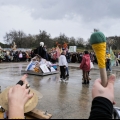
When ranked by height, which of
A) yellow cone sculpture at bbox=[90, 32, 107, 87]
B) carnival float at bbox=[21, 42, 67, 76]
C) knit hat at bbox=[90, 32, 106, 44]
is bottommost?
A: carnival float at bbox=[21, 42, 67, 76]

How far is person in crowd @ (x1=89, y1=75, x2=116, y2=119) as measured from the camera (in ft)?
3.51

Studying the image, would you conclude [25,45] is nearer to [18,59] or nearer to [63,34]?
[63,34]

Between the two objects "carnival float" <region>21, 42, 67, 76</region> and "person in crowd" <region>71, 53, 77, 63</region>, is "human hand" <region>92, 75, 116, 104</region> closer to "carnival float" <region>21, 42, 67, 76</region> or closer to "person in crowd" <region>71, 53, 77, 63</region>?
"carnival float" <region>21, 42, 67, 76</region>

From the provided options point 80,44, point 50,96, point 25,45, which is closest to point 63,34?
point 80,44

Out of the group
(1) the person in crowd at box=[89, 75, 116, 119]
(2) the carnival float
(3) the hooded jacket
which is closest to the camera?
(1) the person in crowd at box=[89, 75, 116, 119]

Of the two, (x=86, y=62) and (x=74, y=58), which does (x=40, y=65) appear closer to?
(x=86, y=62)

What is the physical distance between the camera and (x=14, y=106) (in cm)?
117

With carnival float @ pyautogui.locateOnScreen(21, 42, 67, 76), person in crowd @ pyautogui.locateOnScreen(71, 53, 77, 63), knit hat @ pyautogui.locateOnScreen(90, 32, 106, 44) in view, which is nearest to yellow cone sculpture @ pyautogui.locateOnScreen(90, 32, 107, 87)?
knit hat @ pyautogui.locateOnScreen(90, 32, 106, 44)

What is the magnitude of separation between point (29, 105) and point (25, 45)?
56102 mm

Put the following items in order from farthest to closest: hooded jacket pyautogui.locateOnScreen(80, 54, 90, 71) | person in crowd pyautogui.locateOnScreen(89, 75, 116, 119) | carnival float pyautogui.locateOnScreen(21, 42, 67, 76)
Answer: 1. carnival float pyautogui.locateOnScreen(21, 42, 67, 76)
2. hooded jacket pyautogui.locateOnScreen(80, 54, 90, 71)
3. person in crowd pyautogui.locateOnScreen(89, 75, 116, 119)

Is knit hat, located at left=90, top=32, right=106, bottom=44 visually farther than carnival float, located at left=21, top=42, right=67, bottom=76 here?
No

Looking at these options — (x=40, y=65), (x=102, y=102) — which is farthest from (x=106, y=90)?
(x=40, y=65)

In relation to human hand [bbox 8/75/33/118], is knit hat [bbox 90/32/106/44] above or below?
above

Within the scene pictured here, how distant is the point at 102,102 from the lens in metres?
1.09
